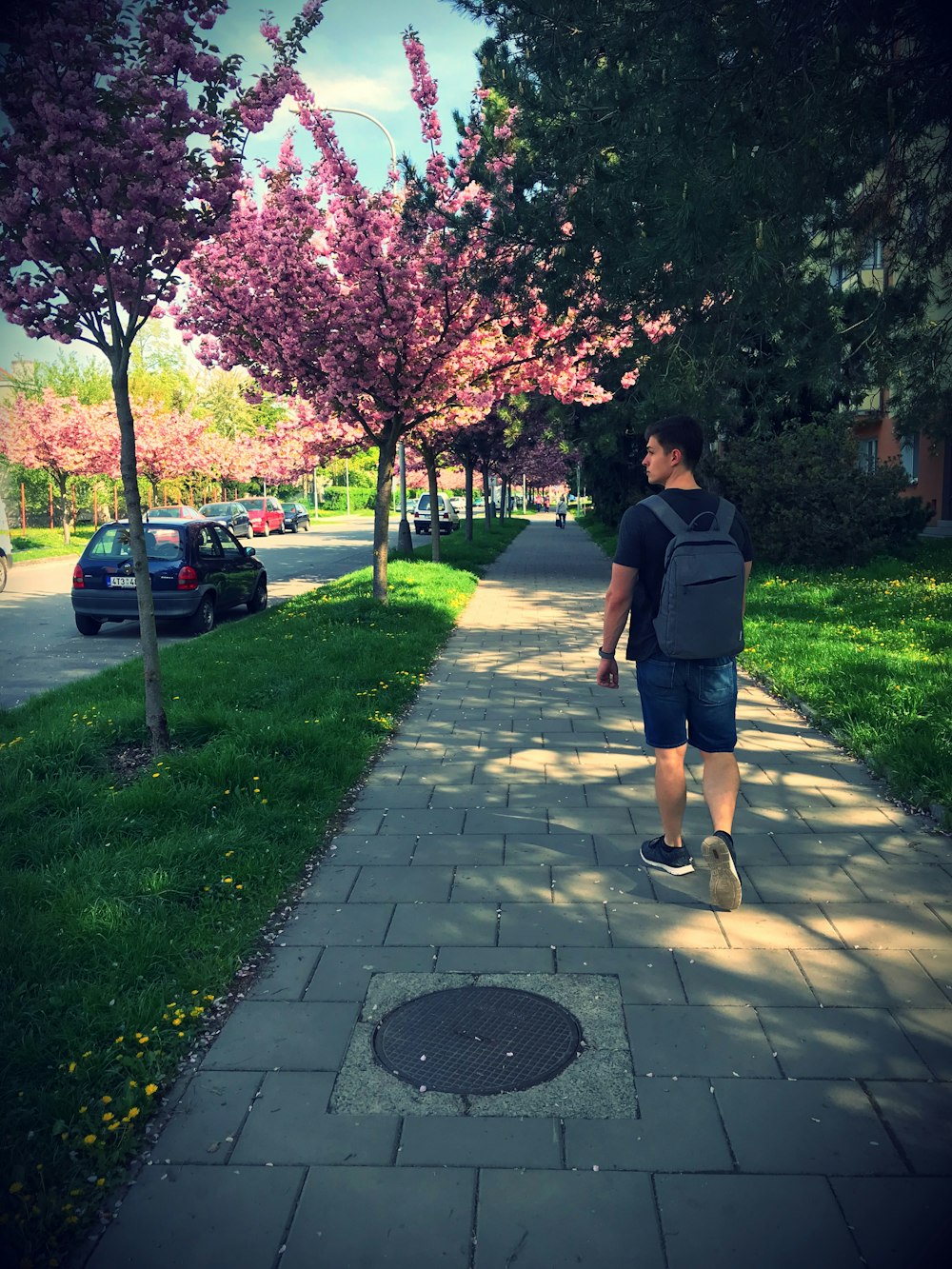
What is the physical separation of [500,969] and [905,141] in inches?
196

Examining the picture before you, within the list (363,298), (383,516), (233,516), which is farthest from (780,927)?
(233,516)

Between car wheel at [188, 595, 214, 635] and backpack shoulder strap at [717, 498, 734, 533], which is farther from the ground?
backpack shoulder strap at [717, 498, 734, 533]

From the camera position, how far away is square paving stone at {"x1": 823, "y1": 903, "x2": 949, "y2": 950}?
3.86m

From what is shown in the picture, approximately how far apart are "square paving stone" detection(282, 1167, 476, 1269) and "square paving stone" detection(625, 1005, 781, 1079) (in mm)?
789

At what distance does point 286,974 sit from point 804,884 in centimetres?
231

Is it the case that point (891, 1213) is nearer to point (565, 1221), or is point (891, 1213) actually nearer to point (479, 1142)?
point (565, 1221)

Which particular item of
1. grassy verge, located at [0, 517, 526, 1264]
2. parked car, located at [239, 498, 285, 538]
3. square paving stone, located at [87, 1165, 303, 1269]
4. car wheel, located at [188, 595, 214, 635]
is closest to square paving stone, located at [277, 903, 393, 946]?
grassy verge, located at [0, 517, 526, 1264]

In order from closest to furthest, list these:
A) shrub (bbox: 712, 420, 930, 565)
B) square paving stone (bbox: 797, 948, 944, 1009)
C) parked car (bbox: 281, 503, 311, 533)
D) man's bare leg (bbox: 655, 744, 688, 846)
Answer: square paving stone (bbox: 797, 948, 944, 1009)
man's bare leg (bbox: 655, 744, 688, 846)
shrub (bbox: 712, 420, 930, 565)
parked car (bbox: 281, 503, 311, 533)

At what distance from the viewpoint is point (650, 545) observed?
14.2 ft

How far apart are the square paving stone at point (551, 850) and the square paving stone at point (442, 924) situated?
1.87 feet

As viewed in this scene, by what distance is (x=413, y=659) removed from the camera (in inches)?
395

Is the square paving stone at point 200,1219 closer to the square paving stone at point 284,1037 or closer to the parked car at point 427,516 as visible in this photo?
the square paving stone at point 284,1037

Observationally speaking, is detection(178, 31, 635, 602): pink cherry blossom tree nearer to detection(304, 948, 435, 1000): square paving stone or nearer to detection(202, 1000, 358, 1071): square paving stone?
detection(304, 948, 435, 1000): square paving stone

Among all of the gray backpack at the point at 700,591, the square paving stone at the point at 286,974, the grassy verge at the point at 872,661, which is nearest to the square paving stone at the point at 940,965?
the gray backpack at the point at 700,591
